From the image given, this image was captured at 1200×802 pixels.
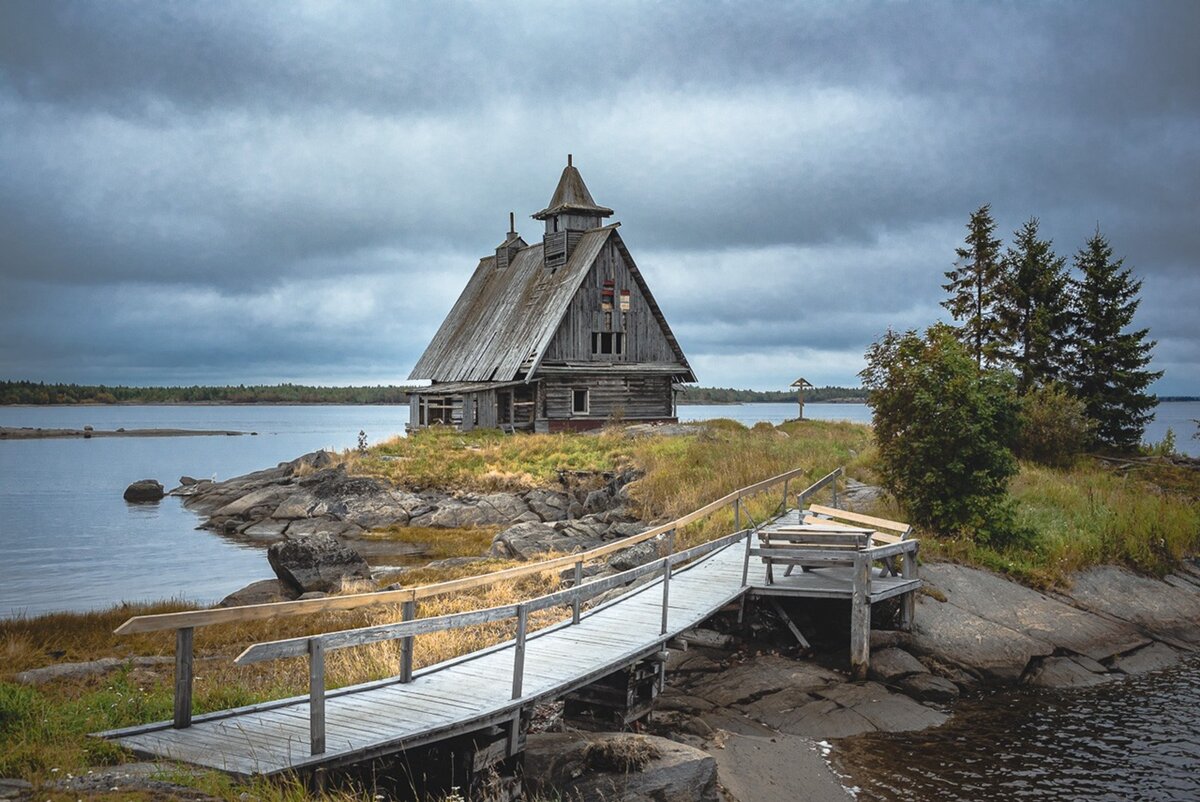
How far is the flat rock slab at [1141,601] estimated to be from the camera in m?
17.0

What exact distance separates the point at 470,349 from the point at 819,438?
20.2m

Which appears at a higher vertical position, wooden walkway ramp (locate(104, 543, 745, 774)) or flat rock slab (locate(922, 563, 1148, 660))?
wooden walkway ramp (locate(104, 543, 745, 774))

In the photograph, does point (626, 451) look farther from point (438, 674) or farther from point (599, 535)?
point (438, 674)

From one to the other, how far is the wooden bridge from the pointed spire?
3205 centimetres

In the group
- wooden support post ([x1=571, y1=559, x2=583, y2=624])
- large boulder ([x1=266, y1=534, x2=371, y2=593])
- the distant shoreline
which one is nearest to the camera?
wooden support post ([x1=571, y1=559, x2=583, y2=624])

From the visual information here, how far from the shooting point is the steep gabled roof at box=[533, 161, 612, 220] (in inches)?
1792

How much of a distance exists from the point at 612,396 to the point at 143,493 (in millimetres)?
25282

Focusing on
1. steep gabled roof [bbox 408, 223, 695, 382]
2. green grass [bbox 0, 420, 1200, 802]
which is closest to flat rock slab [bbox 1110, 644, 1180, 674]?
green grass [bbox 0, 420, 1200, 802]

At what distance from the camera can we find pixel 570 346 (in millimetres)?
42156

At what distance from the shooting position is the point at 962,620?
15695 mm

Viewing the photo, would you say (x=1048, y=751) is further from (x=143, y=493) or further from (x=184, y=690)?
(x=143, y=493)

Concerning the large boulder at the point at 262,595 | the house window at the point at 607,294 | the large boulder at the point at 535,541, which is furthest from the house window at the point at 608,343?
the large boulder at the point at 262,595

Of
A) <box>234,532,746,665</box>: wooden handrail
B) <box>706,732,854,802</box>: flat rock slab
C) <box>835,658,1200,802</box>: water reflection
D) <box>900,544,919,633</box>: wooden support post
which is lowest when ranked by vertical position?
<box>835,658,1200,802</box>: water reflection

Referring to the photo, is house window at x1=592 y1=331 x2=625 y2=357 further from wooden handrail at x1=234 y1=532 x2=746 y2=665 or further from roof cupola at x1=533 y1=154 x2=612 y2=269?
wooden handrail at x1=234 y1=532 x2=746 y2=665
